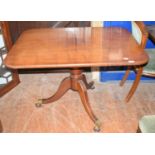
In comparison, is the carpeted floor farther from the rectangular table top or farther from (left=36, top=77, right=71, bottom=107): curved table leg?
the rectangular table top

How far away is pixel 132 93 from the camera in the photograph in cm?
211

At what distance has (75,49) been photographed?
144 cm

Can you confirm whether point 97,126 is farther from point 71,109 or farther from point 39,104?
point 39,104

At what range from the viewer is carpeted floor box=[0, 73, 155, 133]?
1840 millimetres

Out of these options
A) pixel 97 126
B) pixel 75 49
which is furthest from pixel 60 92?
pixel 75 49

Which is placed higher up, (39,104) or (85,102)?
(85,102)

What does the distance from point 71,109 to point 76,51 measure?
0.79 meters

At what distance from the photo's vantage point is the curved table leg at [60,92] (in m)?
1.93

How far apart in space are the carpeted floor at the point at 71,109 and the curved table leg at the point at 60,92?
58 mm

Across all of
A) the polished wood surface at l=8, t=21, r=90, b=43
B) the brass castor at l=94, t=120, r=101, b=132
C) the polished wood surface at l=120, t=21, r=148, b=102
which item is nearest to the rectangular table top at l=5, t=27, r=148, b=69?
the polished wood surface at l=120, t=21, r=148, b=102

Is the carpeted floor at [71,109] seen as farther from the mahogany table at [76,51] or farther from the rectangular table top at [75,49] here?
the rectangular table top at [75,49]
